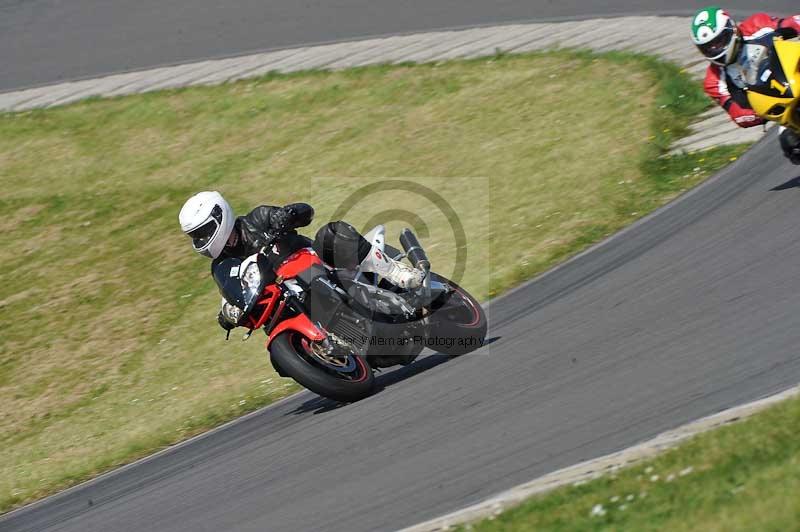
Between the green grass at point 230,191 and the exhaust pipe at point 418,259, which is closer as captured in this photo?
the exhaust pipe at point 418,259

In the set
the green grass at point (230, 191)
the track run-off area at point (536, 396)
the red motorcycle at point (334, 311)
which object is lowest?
the green grass at point (230, 191)

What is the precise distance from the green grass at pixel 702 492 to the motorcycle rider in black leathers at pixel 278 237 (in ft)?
9.94

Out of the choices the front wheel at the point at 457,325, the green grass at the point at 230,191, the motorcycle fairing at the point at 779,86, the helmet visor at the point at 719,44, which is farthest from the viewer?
the green grass at the point at 230,191

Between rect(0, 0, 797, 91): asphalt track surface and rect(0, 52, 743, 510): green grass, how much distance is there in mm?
1305

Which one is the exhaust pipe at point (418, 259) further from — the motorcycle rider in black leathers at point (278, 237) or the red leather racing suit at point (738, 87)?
the red leather racing suit at point (738, 87)

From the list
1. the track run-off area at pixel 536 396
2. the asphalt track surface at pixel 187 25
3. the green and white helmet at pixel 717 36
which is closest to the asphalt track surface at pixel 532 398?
the track run-off area at pixel 536 396

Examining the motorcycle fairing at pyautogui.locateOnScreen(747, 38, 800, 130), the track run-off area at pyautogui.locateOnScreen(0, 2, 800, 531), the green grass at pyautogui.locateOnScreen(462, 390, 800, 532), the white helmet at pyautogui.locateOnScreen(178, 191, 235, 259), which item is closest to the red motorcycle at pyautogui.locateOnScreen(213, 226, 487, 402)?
the white helmet at pyautogui.locateOnScreen(178, 191, 235, 259)

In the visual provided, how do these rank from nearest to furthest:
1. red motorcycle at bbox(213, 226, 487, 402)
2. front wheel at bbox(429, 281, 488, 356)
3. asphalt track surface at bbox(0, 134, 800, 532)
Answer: asphalt track surface at bbox(0, 134, 800, 532), red motorcycle at bbox(213, 226, 487, 402), front wheel at bbox(429, 281, 488, 356)

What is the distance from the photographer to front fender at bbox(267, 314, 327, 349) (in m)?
8.11

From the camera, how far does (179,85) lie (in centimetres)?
1819

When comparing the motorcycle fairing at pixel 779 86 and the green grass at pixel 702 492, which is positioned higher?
the motorcycle fairing at pixel 779 86

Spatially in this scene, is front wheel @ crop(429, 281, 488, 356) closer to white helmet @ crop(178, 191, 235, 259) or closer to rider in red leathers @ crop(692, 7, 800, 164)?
white helmet @ crop(178, 191, 235, 259)

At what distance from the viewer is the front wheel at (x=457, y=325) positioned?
28.2ft

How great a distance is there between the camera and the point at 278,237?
27.7ft
